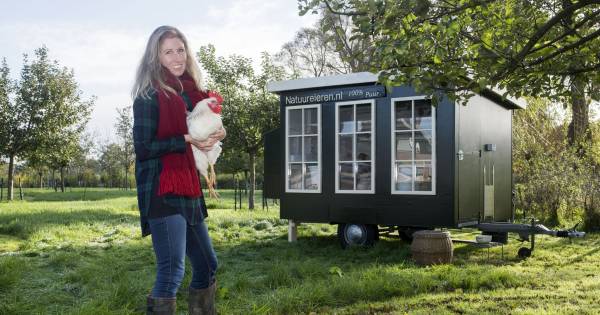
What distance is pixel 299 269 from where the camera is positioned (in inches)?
253

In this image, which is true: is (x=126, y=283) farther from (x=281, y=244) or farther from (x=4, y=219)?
(x=4, y=219)

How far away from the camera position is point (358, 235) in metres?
9.50

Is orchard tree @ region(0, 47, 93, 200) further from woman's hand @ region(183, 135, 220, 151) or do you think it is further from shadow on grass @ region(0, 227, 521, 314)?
woman's hand @ region(183, 135, 220, 151)

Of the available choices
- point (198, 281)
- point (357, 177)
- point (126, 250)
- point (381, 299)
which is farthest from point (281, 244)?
point (198, 281)

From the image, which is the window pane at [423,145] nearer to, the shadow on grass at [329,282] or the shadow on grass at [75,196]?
the shadow on grass at [329,282]

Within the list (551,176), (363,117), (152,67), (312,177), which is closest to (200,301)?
(152,67)

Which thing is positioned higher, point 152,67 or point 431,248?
point 152,67

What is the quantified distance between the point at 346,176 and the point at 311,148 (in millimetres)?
810

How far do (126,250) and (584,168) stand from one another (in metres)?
10.0

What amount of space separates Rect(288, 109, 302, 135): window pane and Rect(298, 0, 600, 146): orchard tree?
16.3ft

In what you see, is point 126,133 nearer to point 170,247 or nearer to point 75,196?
point 75,196

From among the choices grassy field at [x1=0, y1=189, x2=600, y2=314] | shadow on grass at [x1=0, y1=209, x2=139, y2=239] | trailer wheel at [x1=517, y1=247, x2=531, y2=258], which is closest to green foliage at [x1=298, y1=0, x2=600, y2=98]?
grassy field at [x1=0, y1=189, x2=600, y2=314]

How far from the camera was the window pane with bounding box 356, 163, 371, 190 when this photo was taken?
9469 millimetres

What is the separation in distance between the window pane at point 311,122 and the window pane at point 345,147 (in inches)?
18.9
